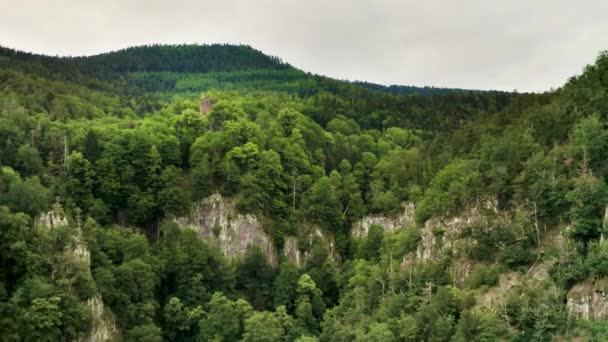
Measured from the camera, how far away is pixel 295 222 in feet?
307

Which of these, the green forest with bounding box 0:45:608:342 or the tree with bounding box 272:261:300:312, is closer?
the green forest with bounding box 0:45:608:342

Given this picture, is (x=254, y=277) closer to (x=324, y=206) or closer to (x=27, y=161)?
(x=324, y=206)

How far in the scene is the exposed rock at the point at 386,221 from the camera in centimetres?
8738

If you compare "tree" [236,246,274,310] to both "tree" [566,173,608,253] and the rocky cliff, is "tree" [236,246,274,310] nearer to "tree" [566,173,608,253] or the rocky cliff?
the rocky cliff

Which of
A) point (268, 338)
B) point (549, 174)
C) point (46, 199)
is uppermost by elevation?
point (549, 174)

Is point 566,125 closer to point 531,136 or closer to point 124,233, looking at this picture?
point 531,136

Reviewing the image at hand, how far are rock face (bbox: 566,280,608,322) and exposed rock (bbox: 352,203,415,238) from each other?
32.4m

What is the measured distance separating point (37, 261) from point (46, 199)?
28.5ft

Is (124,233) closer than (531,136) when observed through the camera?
No

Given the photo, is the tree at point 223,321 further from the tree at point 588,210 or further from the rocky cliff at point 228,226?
the tree at point 588,210

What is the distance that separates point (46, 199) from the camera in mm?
69188

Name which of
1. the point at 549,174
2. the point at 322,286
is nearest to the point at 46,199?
the point at 322,286

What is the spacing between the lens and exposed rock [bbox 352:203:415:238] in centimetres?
8738

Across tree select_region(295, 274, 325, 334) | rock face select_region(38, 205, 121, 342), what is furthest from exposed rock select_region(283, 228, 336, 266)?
rock face select_region(38, 205, 121, 342)
